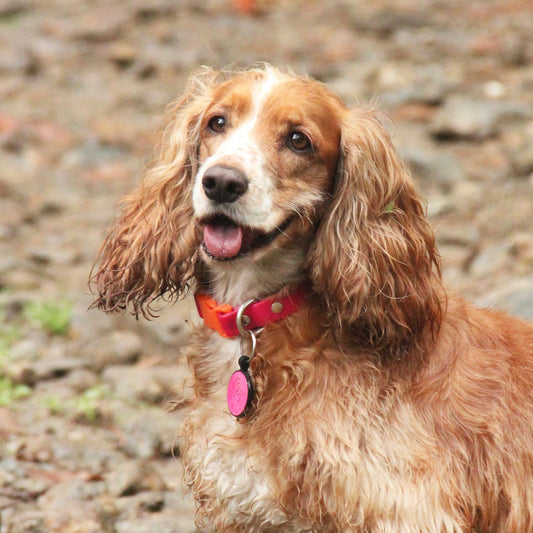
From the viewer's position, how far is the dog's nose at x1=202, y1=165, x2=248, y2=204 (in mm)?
3953

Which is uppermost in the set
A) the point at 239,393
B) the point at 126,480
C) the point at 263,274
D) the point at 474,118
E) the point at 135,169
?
the point at 263,274

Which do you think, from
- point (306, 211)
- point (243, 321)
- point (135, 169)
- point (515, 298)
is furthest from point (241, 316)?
point (135, 169)

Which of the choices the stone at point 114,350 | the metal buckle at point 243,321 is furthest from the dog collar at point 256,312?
the stone at point 114,350

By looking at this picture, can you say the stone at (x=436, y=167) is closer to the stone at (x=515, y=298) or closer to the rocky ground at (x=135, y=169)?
the rocky ground at (x=135, y=169)

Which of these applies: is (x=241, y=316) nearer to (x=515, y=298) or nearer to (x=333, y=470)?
(x=333, y=470)

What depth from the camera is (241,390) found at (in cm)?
415

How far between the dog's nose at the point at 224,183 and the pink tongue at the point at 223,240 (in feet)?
0.50

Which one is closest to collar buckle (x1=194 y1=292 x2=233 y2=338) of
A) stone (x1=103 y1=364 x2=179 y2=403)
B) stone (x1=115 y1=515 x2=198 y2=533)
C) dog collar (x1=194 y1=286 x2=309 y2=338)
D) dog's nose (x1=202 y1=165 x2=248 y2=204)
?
dog collar (x1=194 y1=286 x2=309 y2=338)

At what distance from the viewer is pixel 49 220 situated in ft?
28.8

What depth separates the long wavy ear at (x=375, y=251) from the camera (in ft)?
13.7

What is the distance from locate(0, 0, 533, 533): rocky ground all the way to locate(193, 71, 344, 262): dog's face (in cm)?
74

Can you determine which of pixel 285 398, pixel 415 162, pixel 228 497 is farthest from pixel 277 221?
pixel 415 162

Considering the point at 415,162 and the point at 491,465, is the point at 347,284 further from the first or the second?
the point at 415,162

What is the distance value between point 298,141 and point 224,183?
1.55 ft
